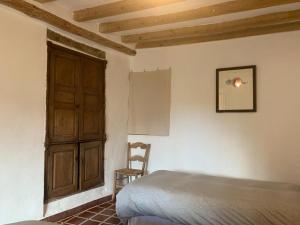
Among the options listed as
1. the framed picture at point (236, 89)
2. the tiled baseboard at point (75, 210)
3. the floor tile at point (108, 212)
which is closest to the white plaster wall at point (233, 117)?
the framed picture at point (236, 89)

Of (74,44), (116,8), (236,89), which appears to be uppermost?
(116,8)

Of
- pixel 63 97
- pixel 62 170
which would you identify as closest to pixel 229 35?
pixel 63 97

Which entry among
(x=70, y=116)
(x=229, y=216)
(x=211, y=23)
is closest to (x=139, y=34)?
(x=211, y=23)

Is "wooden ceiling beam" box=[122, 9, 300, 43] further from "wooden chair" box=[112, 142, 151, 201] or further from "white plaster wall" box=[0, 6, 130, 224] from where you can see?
"wooden chair" box=[112, 142, 151, 201]

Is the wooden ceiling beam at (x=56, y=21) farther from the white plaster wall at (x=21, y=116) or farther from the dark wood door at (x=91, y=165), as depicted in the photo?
the dark wood door at (x=91, y=165)

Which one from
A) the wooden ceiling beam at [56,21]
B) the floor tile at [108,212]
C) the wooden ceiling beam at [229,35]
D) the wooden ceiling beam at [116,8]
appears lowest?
the floor tile at [108,212]

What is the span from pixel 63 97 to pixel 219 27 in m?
2.25

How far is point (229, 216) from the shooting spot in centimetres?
240

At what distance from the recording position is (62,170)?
3416 millimetres

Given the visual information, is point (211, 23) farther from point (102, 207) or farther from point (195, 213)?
point (102, 207)

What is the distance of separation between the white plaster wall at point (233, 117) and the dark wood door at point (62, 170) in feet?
4.58

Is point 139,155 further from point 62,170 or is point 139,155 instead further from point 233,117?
point 233,117

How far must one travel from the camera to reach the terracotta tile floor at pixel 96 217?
3305 mm

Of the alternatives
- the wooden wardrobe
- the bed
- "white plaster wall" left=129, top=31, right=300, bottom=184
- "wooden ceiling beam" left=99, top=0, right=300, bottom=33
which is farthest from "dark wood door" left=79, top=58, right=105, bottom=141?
the bed
